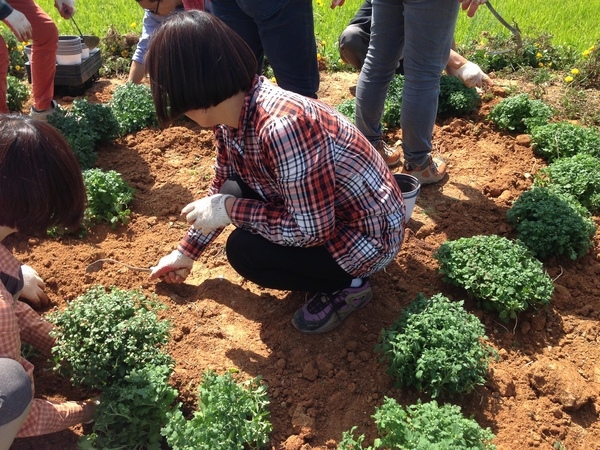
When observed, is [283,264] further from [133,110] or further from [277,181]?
[133,110]

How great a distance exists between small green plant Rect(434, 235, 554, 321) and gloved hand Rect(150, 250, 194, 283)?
4.29 ft

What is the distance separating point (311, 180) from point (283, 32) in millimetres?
1308

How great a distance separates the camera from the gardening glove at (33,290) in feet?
9.70

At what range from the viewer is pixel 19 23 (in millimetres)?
4145

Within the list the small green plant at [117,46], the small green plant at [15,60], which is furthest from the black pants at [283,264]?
the small green plant at [15,60]

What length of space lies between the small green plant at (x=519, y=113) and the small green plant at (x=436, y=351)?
251 cm

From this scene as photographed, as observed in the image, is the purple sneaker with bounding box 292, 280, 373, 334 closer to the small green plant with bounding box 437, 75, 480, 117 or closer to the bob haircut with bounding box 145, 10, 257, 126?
the bob haircut with bounding box 145, 10, 257, 126

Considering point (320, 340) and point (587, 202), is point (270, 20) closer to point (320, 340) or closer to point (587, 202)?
point (320, 340)

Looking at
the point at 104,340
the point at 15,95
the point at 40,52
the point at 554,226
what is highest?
the point at 40,52

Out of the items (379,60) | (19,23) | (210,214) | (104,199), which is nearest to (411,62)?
(379,60)

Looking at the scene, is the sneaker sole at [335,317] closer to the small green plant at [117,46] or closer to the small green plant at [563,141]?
the small green plant at [563,141]

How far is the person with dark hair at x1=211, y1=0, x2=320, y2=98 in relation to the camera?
3.17m

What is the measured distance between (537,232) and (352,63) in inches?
117

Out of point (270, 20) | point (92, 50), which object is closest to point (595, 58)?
point (270, 20)
